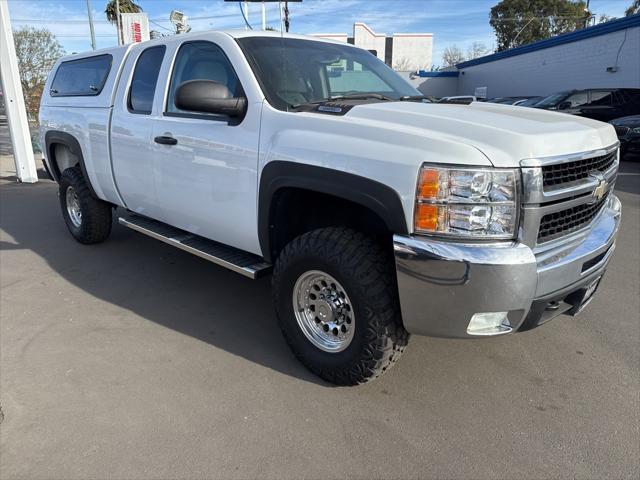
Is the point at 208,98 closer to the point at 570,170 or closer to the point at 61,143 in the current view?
the point at 570,170

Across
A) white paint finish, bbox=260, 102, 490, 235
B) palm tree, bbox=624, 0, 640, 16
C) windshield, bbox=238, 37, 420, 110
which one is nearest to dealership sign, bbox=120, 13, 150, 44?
windshield, bbox=238, 37, 420, 110

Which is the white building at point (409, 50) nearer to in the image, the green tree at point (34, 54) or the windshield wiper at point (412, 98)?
the green tree at point (34, 54)

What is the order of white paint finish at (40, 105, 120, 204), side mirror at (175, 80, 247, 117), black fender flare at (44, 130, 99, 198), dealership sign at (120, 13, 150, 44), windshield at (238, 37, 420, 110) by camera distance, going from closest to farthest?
1. side mirror at (175, 80, 247, 117)
2. windshield at (238, 37, 420, 110)
3. white paint finish at (40, 105, 120, 204)
4. black fender flare at (44, 130, 99, 198)
5. dealership sign at (120, 13, 150, 44)

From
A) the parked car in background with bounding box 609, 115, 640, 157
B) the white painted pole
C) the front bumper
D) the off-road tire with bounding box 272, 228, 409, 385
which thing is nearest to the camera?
the front bumper

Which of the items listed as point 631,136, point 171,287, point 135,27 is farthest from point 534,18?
point 171,287

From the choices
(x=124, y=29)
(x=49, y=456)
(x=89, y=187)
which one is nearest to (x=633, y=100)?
(x=124, y=29)

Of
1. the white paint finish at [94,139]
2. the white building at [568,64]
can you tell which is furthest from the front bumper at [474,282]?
the white building at [568,64]

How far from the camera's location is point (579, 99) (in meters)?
14.8

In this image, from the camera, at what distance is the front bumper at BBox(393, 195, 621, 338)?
225 cm

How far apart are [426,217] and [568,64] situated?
974 inches

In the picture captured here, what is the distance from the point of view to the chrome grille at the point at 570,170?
2393mm

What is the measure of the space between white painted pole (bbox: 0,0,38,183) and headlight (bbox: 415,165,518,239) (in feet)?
33.1

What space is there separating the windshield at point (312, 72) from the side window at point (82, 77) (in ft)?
7.16

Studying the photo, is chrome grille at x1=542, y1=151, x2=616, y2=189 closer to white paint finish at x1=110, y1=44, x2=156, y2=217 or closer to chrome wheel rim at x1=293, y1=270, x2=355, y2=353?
chrome wheel rim at x1=293, y1=270, x2=355, y2=353
